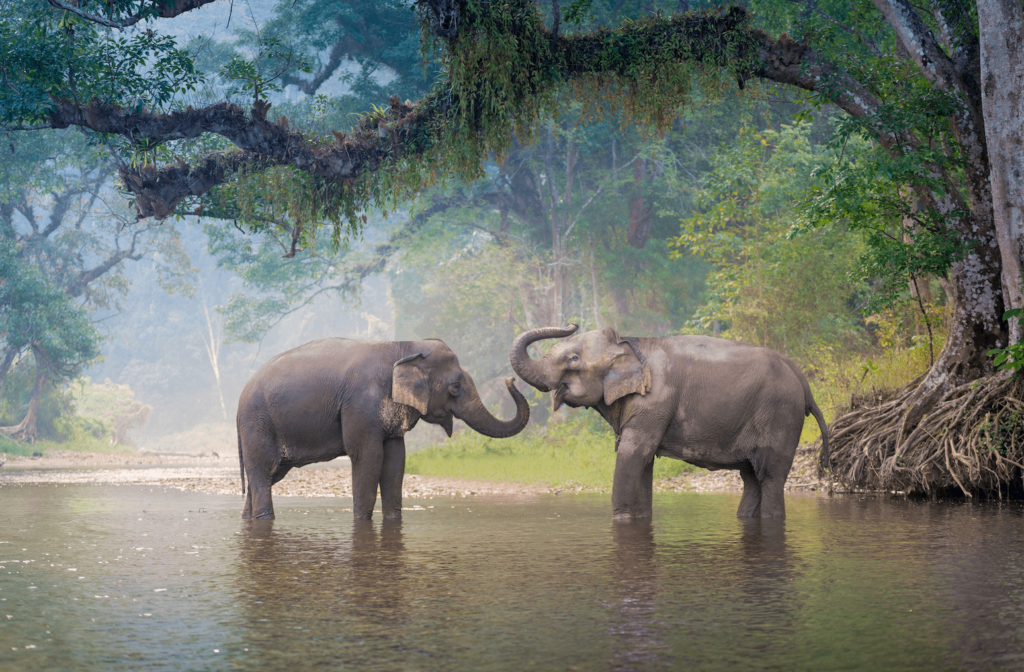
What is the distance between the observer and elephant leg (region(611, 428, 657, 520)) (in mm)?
9789

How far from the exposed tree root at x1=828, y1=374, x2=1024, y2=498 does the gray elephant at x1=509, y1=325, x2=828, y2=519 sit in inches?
109

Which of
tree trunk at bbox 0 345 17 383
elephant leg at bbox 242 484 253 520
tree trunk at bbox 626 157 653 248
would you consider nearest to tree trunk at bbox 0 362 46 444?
tree trunk at bbox 0 345 17 383

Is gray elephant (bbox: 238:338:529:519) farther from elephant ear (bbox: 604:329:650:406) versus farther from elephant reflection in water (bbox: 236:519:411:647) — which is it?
elephant reflection in water (bbox: 236:519:411:647)

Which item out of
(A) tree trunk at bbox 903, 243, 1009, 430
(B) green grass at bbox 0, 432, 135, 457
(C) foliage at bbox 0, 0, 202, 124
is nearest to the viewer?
(A) tree trunk at bbox 903, 243, 1009, 430

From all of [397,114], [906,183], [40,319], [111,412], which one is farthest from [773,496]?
[111,412]

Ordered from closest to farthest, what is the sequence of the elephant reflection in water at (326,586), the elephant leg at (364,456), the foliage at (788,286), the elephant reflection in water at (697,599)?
the elephant reflection in water at (697,599)
the elephant reflection in water at (326,586)
the elephant leg at (364,456)
the foliage at (788,286)

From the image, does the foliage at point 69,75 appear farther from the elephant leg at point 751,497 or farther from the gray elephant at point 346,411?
the elephant leg at point 751,497

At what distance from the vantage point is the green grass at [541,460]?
16.9 metres

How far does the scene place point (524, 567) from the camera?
22.0 feet

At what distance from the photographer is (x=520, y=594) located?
5.63 metres

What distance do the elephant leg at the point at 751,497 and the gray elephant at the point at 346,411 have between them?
8.34ft

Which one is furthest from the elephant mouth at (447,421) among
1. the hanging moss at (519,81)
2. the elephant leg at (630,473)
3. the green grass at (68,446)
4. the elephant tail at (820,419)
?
the green grass at (68,446)

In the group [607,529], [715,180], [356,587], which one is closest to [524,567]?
[356,587]

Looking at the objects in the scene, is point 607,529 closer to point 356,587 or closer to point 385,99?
point 356,587
